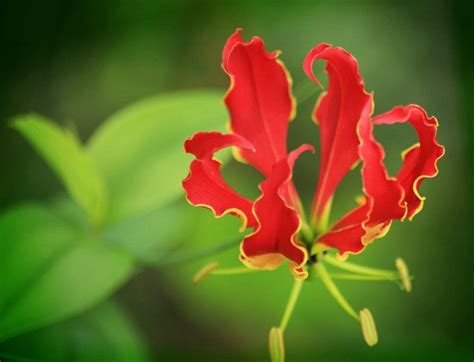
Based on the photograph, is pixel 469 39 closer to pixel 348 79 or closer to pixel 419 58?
pixel 419 58

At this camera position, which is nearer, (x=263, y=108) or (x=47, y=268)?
(x=263, y=108)

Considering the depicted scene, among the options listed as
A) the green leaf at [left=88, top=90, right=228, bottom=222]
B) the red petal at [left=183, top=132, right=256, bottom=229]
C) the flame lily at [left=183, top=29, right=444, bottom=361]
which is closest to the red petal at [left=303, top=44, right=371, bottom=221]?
the flame lily at [left=183, top=29, right=444, bottom=361]

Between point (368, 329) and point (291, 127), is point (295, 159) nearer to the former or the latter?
point (368, 329)

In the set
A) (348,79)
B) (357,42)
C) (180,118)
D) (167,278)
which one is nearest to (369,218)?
(348,79)

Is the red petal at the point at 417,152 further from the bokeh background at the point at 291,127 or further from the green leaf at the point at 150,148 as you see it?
the bokeh background at the point at 291,127

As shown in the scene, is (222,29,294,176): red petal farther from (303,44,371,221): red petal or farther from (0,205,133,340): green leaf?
(0,205,133,340): green leaf

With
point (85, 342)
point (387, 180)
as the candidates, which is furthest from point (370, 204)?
point (85, 342)
